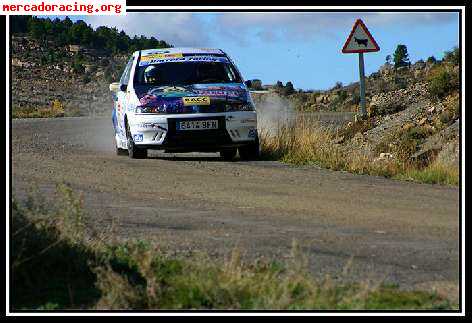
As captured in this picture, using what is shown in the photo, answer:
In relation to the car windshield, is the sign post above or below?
above

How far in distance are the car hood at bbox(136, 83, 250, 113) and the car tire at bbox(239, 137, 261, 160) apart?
0.78m

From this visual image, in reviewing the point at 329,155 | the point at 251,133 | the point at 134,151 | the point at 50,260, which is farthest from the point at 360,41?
the point at 50,260

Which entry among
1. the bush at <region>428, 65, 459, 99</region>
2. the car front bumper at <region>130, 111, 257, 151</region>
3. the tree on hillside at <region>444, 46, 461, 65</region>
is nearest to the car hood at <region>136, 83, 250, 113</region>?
the car front bumper at <region>130, 111, 257, 151</region>

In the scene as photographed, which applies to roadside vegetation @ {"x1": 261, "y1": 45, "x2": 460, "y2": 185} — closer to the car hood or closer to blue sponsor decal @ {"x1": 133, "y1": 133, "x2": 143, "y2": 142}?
the car hood

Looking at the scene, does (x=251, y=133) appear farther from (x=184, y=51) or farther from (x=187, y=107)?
(x=184, y=51)

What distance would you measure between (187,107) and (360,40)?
413cm

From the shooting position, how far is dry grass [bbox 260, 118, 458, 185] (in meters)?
14.5

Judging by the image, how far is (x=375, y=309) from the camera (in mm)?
6824

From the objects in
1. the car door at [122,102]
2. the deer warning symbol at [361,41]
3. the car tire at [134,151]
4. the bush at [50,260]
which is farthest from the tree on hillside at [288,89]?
the bush at [50,260]

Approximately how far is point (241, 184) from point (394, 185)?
191 centimetres

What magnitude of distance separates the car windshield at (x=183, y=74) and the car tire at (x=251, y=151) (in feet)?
3.70

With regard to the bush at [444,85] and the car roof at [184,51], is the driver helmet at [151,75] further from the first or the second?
the bush at [444,85]

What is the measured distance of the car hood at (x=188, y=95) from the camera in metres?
17.3

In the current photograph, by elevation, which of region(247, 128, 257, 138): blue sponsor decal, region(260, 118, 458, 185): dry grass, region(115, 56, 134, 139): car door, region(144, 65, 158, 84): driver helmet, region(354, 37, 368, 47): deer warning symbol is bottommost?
region(260, 118, 458, 185): dry grass
